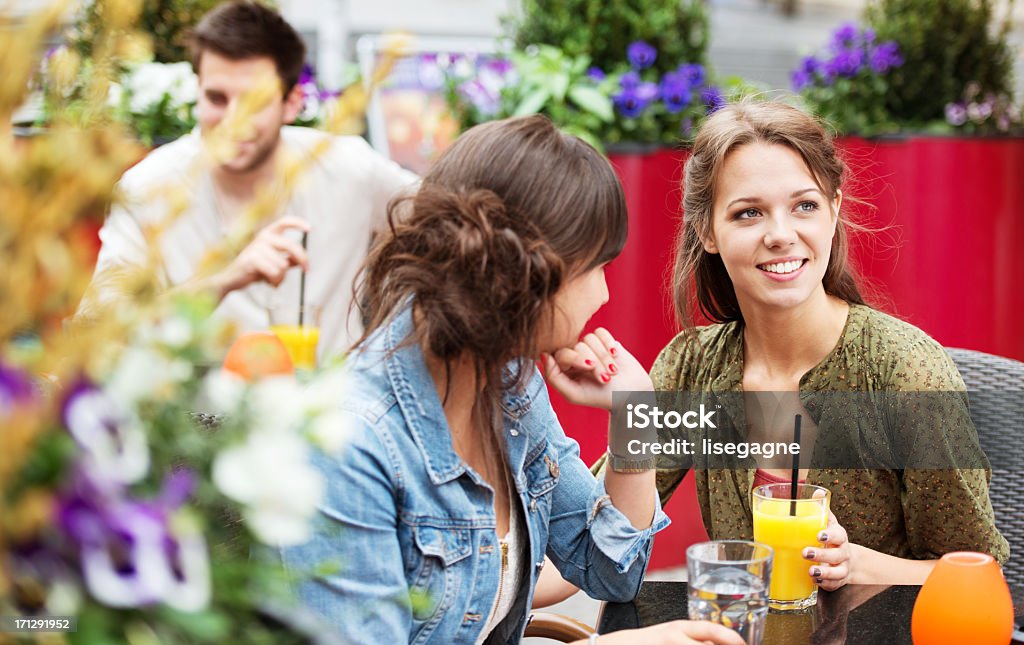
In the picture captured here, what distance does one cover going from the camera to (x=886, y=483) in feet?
5.87

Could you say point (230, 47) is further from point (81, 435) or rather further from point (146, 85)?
point (81, 435)

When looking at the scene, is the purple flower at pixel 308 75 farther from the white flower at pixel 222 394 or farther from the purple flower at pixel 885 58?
the white flower at pixel 222 394

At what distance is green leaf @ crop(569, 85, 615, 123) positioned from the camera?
3.54 m

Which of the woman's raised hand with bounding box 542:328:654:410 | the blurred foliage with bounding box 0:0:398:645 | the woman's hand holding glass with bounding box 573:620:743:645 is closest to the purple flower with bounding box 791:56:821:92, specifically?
the woman's raised hand with bounding box 542:328:654:410

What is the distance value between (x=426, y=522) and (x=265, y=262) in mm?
1099

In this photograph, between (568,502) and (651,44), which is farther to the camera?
(651,44)

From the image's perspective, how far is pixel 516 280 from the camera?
1.25m

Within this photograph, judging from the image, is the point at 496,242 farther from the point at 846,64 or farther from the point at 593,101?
the point at 846,64

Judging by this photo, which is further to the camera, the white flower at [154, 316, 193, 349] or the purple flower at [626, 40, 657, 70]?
the purple flower at [626, 40, 657, 70]

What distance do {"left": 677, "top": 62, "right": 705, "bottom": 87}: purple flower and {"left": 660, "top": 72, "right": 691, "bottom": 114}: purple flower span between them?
2 centimetres

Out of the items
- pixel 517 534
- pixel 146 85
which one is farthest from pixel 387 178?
pixel 517 534

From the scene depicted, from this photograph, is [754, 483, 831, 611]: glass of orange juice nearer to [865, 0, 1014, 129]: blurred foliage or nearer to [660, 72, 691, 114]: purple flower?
[660, 72, 691, 114]: purple flower

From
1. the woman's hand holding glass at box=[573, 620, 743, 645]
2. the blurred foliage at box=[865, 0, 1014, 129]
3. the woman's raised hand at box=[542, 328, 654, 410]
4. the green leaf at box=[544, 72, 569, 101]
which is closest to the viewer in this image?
the woman's hand holding glass at box=[573, 620, 743, 645]

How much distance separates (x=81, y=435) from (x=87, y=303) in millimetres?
63
